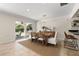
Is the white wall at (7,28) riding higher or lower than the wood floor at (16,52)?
higher

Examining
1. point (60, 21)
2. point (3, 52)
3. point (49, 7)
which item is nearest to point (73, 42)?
point (60, 21)

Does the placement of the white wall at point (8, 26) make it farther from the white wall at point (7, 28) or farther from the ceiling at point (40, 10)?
A: the ceiling at point (40, 10)

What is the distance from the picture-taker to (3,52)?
2.15 m

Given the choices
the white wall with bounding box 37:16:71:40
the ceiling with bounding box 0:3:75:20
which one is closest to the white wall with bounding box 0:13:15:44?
the ceiling with bounding box 0:3:75:20

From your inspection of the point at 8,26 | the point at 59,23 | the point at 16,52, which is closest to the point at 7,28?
the point at 8,26

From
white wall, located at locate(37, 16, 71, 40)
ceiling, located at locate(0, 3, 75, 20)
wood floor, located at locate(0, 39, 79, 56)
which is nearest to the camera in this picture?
ceiling, located at locate(0, 3, 75, 20)

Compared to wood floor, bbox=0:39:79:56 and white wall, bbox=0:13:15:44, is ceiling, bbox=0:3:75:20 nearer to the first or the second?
white wall, bbox=0:13:15:44

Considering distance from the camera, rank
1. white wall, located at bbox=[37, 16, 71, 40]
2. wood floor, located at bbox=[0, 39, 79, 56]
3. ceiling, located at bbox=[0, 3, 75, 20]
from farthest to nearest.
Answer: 1. wood floor, located at bbox=[0, 39, 79, 56]
2. white wall, located at bbox=[37, 16, 71, 40]
3. ceiling, located at bbox=[0, 3, 75, 20]

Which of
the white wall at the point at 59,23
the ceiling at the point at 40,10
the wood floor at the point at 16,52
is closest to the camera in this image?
the ceiling at the point at 40,10

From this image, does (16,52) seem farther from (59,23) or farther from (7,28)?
(59,23)

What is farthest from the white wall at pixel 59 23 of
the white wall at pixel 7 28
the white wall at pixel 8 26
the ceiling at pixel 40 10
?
the white wall at pixel 7 28

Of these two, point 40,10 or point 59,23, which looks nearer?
point 40,10

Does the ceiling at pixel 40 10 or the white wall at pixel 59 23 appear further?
the white wall at pixel 59 23

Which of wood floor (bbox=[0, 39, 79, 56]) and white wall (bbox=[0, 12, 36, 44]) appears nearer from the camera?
white wall (bbox=[0, 12, 36, 44])
